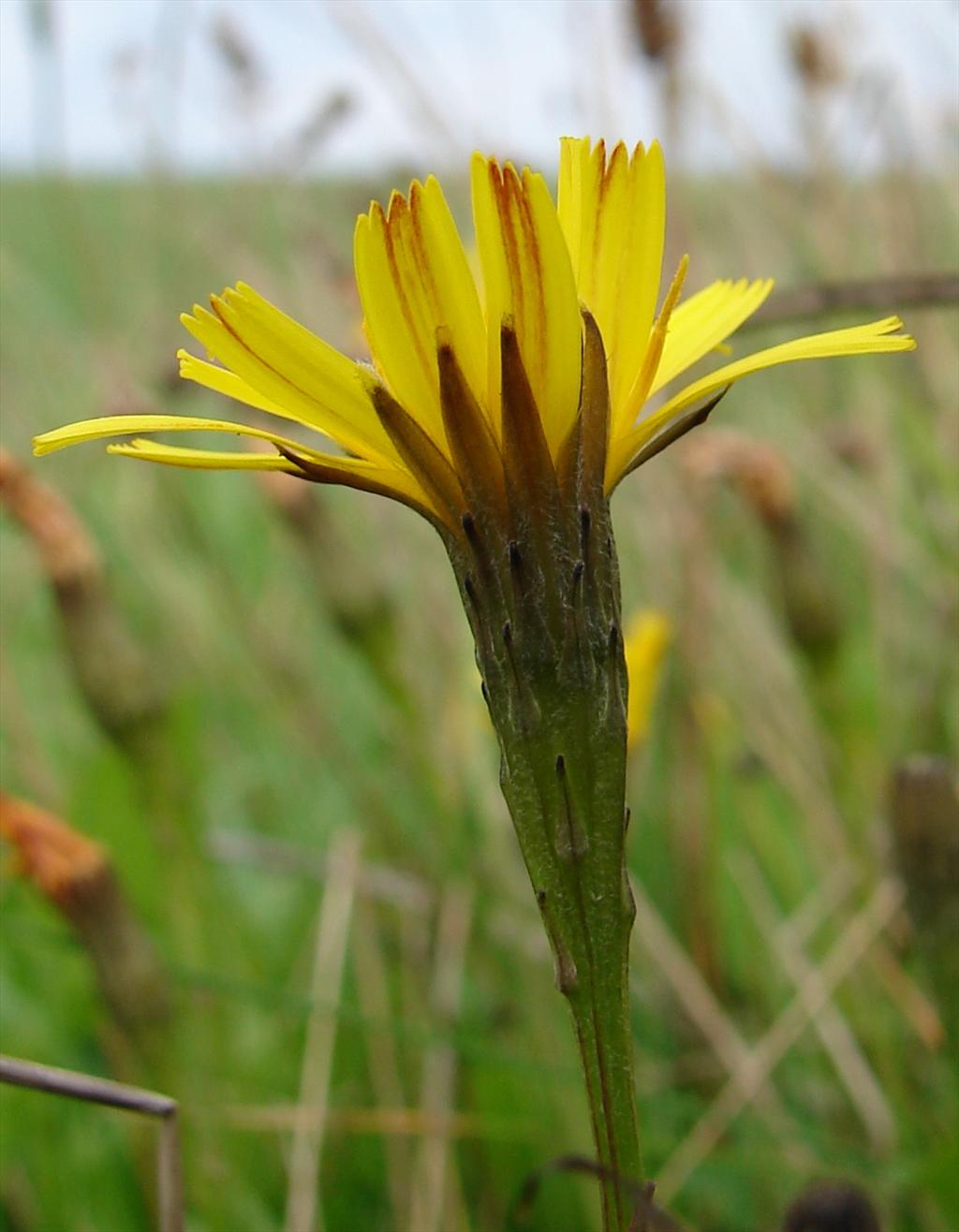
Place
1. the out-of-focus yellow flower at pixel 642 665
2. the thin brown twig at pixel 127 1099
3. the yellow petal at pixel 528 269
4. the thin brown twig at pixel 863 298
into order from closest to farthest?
the yellow petal at pixel 528 269
the thin brown twig at pixel 127 1099
the thin brown twig at pixel 863 298
the out-of-focus yellow flower at pixel 642 665

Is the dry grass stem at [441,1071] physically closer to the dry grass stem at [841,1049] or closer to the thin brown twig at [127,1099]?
the dry grass stem at [841,1049]

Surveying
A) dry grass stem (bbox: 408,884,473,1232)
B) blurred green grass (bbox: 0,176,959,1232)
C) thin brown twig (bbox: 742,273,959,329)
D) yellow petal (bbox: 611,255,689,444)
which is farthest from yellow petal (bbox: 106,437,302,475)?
dry grass stem (bbox: 408,884,473,1232)

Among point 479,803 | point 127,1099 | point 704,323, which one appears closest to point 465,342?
point 704,323

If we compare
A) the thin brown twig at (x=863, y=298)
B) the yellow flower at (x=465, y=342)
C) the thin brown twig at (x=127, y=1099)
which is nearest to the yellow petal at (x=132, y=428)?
the yellow flower at (x=465, y=342)

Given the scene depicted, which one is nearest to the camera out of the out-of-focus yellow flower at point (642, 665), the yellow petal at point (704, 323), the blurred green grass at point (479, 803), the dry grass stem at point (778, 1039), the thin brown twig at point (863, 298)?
the yellow petal at point (704, 323)

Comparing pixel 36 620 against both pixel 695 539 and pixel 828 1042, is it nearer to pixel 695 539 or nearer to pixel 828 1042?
pixel 695 539

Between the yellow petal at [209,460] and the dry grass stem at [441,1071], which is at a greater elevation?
the yellow petal at [209,460]
